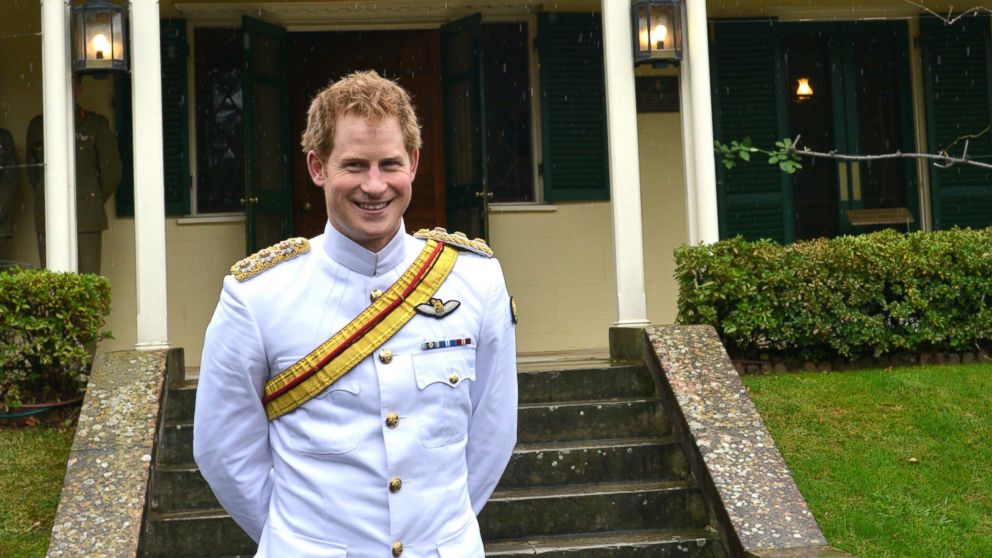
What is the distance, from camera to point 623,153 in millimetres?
7898

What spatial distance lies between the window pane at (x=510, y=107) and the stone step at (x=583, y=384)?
3.27 m

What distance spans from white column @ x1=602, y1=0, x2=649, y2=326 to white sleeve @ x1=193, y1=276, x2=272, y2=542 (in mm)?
5420

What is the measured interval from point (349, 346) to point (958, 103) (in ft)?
28.7

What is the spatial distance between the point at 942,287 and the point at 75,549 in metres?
5.51

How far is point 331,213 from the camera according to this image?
2.53 meters

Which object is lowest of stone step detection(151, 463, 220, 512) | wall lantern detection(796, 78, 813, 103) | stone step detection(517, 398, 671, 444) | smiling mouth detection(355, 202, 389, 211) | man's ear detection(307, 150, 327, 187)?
stone step detection(151, 463, 220, 512)

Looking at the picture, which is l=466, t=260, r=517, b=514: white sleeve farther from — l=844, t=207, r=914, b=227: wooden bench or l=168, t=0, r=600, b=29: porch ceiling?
l=844, t=207, r=914, b=227: wooden bench

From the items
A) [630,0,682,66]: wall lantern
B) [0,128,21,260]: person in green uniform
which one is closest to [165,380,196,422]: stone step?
[0,128,21,260]: person in green uniform

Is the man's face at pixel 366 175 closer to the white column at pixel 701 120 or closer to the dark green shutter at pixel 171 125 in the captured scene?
the white column at pixel 701 120

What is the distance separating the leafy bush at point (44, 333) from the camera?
22.4 ft

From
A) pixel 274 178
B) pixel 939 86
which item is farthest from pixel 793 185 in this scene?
pixel 274 178

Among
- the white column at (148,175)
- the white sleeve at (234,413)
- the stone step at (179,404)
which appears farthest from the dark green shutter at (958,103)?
the white sleeve at (234,413)

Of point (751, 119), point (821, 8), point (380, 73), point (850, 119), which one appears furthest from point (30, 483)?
point (821, 8)

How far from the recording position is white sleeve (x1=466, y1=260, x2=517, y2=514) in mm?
2691
